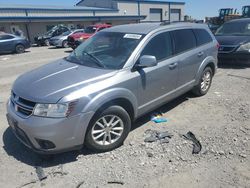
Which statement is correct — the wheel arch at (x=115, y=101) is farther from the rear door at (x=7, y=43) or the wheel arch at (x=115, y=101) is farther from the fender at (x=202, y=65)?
the rear door at (x=7, y=43)

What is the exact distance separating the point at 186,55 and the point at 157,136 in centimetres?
182

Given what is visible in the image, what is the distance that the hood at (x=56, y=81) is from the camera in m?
3.31

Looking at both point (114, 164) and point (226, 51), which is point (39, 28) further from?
point (114, 164)

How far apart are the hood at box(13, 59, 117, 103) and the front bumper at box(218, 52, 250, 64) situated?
6479mm

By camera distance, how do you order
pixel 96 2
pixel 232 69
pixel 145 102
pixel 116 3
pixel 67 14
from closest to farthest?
pixel 145 102 → pixel 232 69 → pixel 67 14 → pixel 116 3 → pixel 96 2

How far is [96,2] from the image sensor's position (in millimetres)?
46844

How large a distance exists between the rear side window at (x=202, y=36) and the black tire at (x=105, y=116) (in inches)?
109

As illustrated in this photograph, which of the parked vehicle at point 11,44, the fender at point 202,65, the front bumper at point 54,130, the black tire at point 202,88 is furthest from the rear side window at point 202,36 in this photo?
the parked vehicle at point 11,44

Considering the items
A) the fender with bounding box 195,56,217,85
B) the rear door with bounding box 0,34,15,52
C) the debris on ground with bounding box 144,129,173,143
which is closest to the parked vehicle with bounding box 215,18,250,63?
the fender with bounding box 195,56,217,85

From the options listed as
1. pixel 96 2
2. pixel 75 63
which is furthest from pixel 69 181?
pixel 96 2

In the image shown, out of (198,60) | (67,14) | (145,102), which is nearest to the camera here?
(145,102)

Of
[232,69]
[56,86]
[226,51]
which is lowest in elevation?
[232,69]

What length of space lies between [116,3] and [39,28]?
1632 centimetres

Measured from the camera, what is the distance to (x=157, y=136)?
423cm
